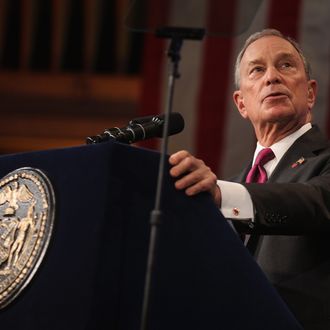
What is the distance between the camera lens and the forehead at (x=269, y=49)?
2252 mm

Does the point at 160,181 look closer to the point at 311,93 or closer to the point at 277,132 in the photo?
the point at 277,132

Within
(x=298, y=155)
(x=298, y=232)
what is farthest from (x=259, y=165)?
(x=298, y=232)

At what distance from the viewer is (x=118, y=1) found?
5117 millimetres

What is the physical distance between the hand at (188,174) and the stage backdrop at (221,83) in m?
2.23

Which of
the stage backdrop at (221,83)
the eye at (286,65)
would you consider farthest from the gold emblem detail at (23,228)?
the stage backdrop at (221,83)

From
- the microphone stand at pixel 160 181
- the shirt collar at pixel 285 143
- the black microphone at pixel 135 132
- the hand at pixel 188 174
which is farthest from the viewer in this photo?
the shirt collar at pixel 285 143

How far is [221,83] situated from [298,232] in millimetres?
2124

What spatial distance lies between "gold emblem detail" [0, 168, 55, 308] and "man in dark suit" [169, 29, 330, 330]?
0.69 feet

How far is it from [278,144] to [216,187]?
60 centimetres

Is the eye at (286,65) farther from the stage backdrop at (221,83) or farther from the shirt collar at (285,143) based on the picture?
the stage backdrop at (221,83)

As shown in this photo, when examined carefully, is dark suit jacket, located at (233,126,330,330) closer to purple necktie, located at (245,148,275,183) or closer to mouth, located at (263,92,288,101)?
purple necktie, located at (245,148,275,183)

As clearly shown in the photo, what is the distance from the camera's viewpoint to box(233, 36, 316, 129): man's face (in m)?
2.17

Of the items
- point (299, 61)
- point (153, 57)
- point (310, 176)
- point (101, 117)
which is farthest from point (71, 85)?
point (310, 176)

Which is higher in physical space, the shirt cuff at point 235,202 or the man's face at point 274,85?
the man's face at point 274,85
